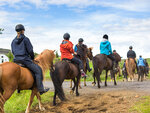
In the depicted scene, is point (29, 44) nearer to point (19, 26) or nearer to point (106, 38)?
point (19, 26)

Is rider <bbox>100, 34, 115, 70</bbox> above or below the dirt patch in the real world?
above

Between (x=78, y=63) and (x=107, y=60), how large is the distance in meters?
3.97

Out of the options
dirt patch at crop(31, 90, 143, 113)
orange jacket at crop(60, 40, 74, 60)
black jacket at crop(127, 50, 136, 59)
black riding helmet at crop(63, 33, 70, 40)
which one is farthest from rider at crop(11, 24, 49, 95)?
black jacket at crop(127, 50, 136, 59)

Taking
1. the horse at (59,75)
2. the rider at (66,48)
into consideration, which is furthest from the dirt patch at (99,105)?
the rider at (66,48)

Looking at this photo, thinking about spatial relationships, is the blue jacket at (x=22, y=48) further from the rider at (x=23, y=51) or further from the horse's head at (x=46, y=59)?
the horse's head at (x=46, y=59)

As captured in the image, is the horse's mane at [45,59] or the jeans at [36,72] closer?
the jeans at [36,72]

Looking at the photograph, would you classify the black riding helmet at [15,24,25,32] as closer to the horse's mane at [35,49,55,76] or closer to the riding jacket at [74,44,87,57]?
the horse's mane at [35,49,55,76]

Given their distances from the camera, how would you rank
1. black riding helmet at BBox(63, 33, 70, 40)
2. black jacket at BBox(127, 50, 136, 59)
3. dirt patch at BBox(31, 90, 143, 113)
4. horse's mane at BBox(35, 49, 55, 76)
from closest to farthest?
dirt patch at BBox(31, 90, 143, 113) → horse's mane at BBox(35, 49, 55, 76) → black riding helmet at BBox(63, 33, 70, 40) → black jacket at BBox(127, 50, 136, 59)

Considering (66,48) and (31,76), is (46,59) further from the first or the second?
(66,48)

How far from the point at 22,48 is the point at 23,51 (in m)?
0.10

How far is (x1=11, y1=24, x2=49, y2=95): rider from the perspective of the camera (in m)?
6.95

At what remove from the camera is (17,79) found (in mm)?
6406

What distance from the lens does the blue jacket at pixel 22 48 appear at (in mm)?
6949

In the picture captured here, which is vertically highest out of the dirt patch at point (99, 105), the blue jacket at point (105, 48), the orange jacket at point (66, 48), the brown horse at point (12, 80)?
the blue jacket at point (105, 48)
